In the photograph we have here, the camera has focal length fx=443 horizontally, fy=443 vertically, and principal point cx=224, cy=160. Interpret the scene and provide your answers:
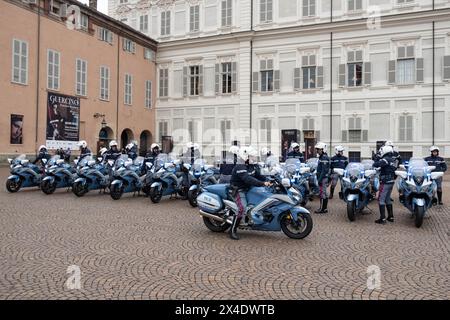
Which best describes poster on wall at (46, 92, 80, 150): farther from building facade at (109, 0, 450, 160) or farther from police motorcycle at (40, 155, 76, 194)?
police motorcycle at (40, 155, 76, 194)

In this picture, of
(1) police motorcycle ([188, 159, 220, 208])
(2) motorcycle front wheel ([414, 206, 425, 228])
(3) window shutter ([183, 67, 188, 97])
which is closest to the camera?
(2) motorcycle front wheel ([414, 206, 425, 228])

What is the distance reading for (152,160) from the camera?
50.3 feet

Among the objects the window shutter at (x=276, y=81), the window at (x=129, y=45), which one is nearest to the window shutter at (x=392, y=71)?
the window shutter at (x=276, y=81)

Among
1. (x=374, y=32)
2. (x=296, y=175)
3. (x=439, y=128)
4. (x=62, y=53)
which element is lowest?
(x=296, y=175)

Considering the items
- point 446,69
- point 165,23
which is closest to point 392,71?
point 446,69

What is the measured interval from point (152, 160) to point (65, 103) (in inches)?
645

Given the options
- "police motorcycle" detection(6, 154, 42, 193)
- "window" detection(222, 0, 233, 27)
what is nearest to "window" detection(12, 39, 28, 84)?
"police motorcycle" detection(6, 154, 42, 193)

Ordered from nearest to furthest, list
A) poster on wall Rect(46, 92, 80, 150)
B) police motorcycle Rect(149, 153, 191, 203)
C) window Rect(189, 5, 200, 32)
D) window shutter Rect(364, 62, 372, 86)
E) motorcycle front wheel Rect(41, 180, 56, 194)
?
police motorcycle Rect(149, 153, 191, 203) → motorcycle front wheel Rect(41, 180, 56, 194) → poster on wall Rect(46, 92, 80, 150) → window shutter Rect(364, 62, 372, 86) → window Rect(189, 5, 200, 32)

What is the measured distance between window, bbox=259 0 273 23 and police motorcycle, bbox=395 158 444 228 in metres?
26.8

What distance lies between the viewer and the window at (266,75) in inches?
1350

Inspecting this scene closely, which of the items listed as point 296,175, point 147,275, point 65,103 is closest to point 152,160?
point 296,175

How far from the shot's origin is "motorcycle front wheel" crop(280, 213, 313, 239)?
7898mm
